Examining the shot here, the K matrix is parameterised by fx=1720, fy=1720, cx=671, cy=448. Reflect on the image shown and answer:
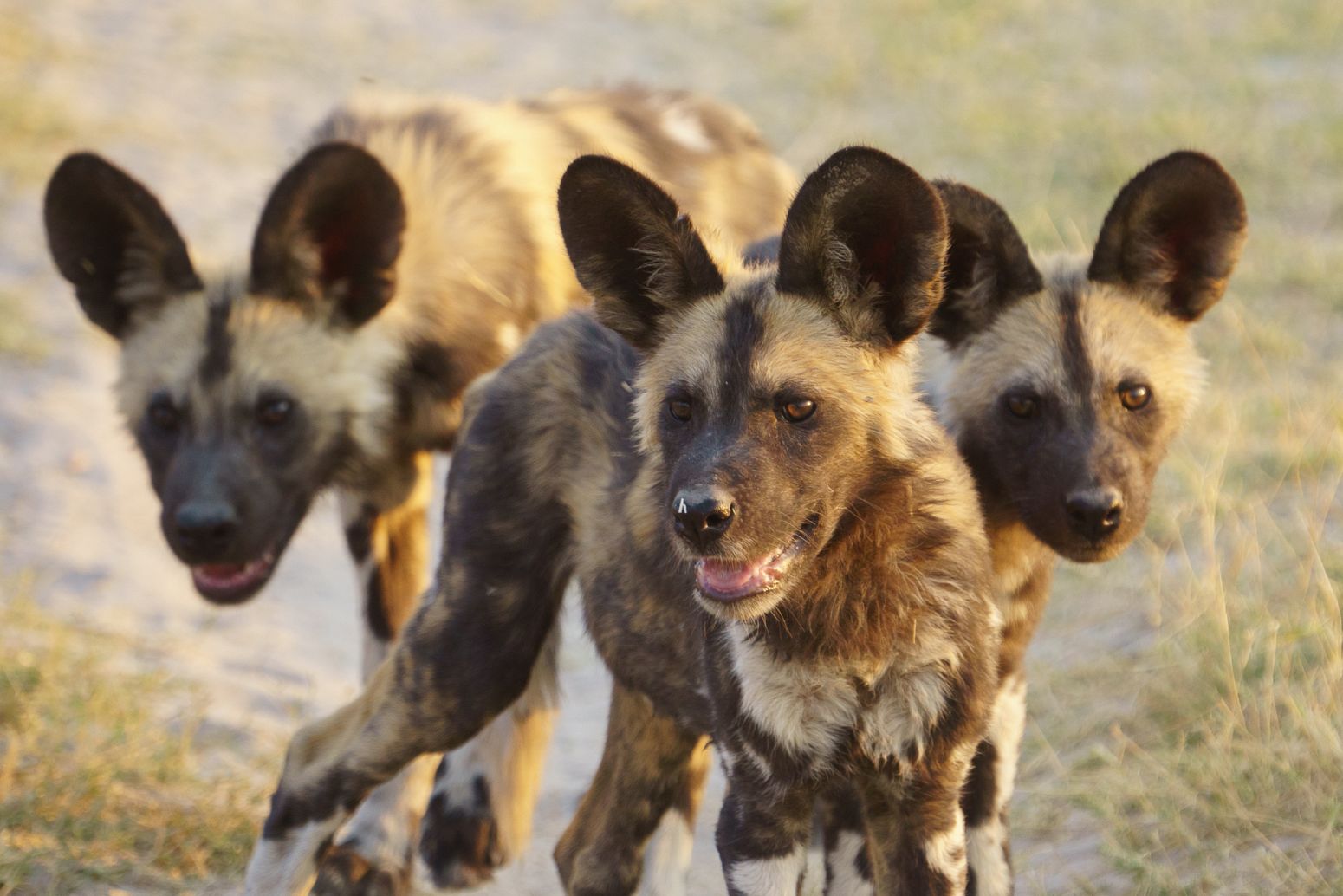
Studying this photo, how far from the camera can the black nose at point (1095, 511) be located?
2600 millimetres

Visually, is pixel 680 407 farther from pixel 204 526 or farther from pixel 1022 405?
pixel 204 526

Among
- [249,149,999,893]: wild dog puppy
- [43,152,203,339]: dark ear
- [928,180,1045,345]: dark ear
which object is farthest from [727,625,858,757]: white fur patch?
[43,152,203,339]: dark ear

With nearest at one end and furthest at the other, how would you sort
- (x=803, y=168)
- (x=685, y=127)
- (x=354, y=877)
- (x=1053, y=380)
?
(x=1053, y=380) → (x=354, y=877) → (x=685, y=127) → (x=803, y=168)

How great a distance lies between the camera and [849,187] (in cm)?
216

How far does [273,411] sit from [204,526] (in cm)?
31

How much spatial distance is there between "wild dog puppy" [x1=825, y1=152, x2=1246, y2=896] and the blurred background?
50 centimetres

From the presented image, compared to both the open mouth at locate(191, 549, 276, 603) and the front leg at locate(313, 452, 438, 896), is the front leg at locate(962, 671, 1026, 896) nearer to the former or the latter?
the front leg at locate(313, 452, 438, 896)

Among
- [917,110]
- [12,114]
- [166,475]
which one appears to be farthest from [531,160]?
[917,110]

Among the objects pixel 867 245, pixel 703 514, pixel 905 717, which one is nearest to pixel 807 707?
pixel 905 717

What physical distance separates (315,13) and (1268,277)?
4.81 metres

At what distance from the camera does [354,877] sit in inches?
133

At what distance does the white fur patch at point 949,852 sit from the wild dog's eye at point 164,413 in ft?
6.04

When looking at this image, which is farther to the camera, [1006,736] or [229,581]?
[229,581]

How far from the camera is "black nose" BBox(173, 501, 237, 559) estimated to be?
324 centimetres
